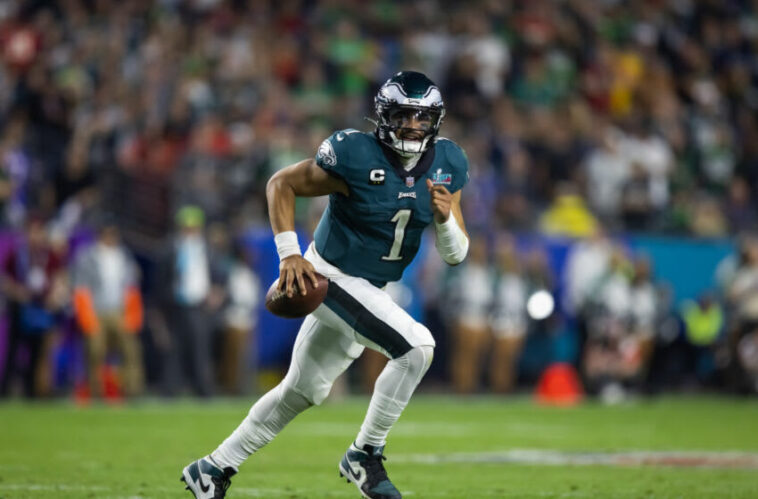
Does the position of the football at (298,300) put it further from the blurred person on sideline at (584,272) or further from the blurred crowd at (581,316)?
the blurred person on sideline at (584,272)

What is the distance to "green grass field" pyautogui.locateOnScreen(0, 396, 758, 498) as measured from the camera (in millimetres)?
6164

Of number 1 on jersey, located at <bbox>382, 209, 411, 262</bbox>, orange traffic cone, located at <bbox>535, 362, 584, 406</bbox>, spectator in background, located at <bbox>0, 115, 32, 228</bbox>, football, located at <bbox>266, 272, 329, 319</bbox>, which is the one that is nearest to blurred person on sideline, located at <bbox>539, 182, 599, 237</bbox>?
orange traffic cone, located at <bbox>535, 362, 584, 406</bbox>

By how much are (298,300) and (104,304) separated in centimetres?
754

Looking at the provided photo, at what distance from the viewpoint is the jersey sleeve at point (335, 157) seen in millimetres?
5371

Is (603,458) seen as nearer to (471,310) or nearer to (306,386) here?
(306,386)

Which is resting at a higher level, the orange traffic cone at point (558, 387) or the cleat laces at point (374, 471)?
the cleat laces at point (374, 471)

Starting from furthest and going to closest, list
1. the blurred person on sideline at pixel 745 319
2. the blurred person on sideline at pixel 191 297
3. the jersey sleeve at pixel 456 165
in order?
the blurred person on sideline at pixel 745 319 < the blurred person on sideline at pixel 191 297 < the jersey sleeve at pixel 456 165

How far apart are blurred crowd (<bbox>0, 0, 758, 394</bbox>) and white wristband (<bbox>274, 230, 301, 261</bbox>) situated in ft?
23.7

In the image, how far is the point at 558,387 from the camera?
13875 mm

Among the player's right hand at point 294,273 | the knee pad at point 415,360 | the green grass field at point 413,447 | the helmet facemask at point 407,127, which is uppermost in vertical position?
the helmet facemask at point 407,127

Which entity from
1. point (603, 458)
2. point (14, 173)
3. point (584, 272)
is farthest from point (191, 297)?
point (603, 458)

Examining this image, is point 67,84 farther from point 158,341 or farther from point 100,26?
point 158,341

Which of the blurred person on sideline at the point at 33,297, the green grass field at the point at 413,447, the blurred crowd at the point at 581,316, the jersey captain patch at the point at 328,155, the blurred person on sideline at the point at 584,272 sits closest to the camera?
the jersey captain patch at the point at 328,155

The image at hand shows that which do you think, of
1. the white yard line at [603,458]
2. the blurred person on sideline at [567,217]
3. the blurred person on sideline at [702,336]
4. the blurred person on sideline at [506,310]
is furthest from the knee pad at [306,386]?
the blurred person on sideline at [702,336]
